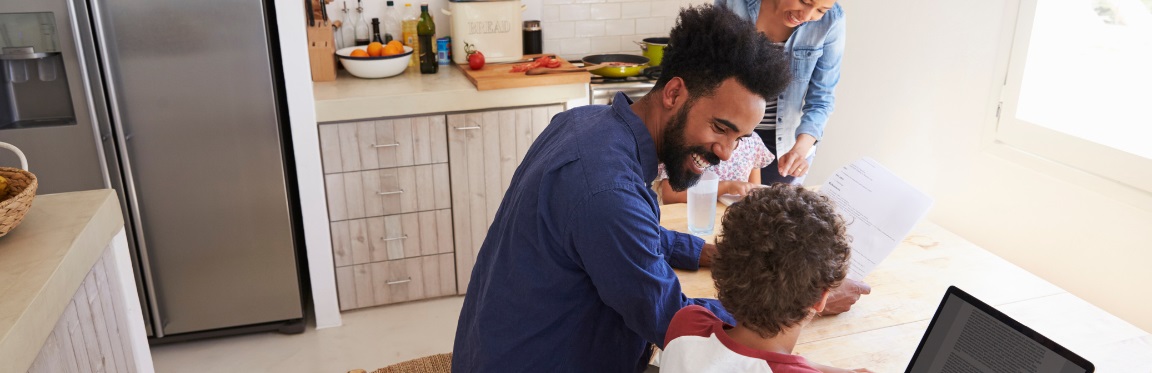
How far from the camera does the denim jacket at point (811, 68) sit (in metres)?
2.58

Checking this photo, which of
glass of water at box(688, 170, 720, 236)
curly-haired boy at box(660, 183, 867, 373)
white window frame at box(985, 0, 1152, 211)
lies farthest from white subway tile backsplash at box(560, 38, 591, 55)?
curly-haired boy at box(660, 183, 867, 373)

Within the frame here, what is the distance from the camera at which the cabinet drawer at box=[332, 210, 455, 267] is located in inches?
126

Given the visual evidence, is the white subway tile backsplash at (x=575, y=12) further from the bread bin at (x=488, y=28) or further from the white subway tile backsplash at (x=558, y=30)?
the bread bin at (x=488, y=28)

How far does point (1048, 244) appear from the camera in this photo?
2725 millimetres

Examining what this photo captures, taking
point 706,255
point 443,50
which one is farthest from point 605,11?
point 706,255

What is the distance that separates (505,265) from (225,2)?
1.77 m

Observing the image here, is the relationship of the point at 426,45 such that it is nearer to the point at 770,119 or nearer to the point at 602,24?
the point at 602,24

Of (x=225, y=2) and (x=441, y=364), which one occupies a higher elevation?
(x=225, y=2)

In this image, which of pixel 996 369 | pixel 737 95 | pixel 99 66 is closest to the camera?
pixel 996 369

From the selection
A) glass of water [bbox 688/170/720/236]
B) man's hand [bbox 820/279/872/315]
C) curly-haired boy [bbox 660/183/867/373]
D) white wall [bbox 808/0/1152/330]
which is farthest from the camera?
white wall [bbox 808/0/1152/330]

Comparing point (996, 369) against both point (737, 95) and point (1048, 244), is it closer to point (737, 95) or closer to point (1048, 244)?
point (737, 95)

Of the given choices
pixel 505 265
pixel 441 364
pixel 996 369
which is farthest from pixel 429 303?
pixel 996 369

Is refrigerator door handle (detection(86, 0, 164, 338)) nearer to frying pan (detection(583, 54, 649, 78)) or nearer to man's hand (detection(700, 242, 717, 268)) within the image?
frying pan (detection(583, 54, 649, 78))

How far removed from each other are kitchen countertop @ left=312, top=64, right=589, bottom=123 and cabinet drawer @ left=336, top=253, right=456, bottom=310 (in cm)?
64
